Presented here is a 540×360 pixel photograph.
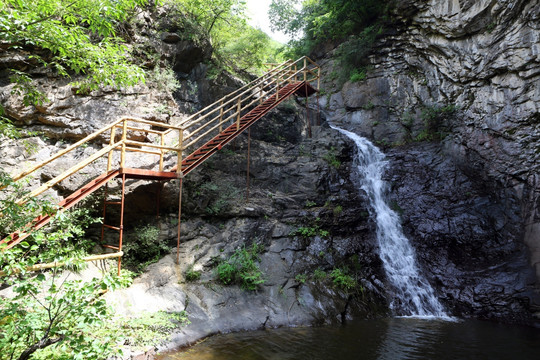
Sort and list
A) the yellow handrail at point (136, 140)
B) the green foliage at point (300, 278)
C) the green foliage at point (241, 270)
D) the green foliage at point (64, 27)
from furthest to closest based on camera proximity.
→ the green foliage at point (300, 278), the green foliage at point (241, 270), the yellow handrail at point (136, 140), the green foliage at point (64, 27)

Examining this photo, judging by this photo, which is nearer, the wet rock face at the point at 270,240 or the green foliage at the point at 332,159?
the wet rock face at the point at 270,240

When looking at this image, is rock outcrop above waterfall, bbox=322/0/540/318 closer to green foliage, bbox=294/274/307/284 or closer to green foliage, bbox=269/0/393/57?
green foliage, bbox=269/0/393/57

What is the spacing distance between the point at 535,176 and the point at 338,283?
26.2 feet

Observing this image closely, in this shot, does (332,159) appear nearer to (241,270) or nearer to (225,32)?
(241,270)

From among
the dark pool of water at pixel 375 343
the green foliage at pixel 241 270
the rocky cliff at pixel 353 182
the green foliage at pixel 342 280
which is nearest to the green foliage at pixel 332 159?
the rocky cliff at pixel 353 182

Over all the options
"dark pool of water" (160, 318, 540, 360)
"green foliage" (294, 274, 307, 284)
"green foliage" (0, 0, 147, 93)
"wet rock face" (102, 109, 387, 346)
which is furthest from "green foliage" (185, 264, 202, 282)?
"green foliage" (0, 0, 147, 93)

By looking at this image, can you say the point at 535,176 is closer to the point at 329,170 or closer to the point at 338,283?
the point at 329,170

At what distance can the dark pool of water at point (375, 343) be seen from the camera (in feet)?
19.9

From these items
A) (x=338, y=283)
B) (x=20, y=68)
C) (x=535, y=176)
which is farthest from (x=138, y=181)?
(x=535, y=176)

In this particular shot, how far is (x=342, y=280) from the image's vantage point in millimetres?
9242

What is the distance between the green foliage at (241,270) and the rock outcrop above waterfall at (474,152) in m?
6.16

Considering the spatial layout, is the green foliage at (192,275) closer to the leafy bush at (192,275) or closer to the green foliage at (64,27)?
the leafy bush at (192,275)

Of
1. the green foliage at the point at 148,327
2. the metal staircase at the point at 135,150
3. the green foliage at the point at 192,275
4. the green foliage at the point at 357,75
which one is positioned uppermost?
the green foliage at the point at 357,75

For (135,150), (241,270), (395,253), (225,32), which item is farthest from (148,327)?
(225,32)
